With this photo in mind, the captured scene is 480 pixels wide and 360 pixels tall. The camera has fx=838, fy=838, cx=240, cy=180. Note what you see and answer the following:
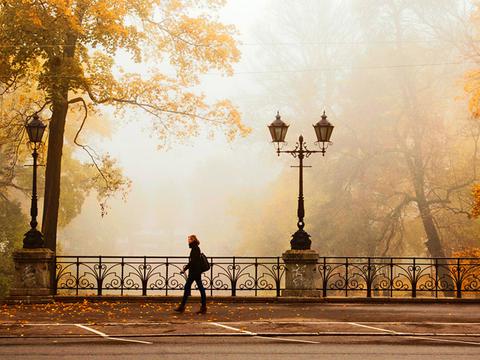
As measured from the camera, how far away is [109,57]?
26781mm

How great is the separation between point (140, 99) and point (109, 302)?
8.40 m

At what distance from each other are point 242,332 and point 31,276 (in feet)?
27.9

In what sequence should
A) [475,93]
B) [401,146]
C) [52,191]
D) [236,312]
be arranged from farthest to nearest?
[401,146], [52,191], [475,93], [236,312]

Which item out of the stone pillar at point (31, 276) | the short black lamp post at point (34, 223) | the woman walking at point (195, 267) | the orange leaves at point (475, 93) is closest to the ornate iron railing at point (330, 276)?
the stone pillar at point (31, 276)

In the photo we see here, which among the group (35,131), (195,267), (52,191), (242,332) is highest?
(35,131)

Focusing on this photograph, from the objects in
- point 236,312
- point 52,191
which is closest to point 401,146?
point 52,191

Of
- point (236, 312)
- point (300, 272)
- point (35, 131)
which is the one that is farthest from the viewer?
point (35, 131)

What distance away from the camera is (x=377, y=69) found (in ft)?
130

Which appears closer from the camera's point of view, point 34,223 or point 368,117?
point 34,223

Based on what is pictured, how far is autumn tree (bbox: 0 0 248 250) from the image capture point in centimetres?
2369

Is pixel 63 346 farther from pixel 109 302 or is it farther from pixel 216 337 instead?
pixel 109 302

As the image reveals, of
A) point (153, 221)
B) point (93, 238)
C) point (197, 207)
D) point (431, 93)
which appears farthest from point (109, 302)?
point (153, 221)

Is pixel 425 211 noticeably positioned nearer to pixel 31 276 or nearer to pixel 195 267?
pixel 195 267

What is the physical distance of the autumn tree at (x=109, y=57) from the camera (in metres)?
23.7
